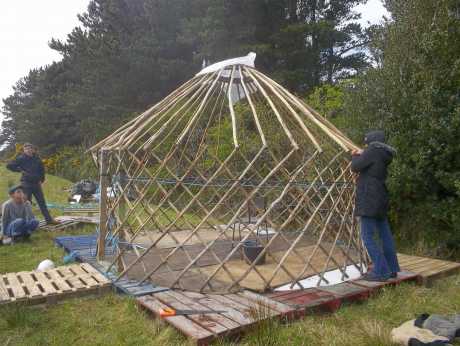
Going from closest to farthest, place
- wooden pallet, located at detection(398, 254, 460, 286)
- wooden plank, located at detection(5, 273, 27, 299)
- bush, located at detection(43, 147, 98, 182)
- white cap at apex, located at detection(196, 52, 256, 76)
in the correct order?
1. wooden plank, located at detection(5, 273, 27, 299)
2. wooden pallet, located at detection(398, 254, 460, 286)
3. white cap at apex, located at detection(196, 52, 256, 76)
4. bush, located at detection(43, 147, 98, 182)

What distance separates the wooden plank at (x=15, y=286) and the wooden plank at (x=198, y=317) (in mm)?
913

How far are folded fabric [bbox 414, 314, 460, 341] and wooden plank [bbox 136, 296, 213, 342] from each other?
1249 millimetres

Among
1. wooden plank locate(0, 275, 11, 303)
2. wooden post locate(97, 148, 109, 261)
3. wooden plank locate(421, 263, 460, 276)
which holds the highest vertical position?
wooden post locate(97, 148, 109, 261)

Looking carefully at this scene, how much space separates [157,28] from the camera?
1187 cm

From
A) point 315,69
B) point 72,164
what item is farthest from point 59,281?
point 72,164

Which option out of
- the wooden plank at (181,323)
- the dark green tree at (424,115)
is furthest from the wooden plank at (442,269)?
the wooden plank at (181,323)

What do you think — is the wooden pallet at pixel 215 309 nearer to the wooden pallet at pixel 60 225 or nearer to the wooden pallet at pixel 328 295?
the wooden pallet at pixel 328 295

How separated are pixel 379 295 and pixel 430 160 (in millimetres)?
1739

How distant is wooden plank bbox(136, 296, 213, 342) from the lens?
7.35 ft

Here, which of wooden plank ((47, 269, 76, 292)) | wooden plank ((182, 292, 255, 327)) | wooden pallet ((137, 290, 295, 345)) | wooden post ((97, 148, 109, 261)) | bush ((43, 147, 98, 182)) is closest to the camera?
wooden pallet ((137, 290, 295, 345))

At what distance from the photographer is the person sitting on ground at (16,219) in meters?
4.83

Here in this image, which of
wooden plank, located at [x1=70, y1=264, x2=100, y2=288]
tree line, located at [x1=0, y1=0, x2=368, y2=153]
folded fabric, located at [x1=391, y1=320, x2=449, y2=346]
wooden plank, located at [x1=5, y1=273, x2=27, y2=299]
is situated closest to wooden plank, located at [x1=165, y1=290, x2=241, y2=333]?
wooden plank, located at [x1=70, y1=264, x2=100, y2=288]

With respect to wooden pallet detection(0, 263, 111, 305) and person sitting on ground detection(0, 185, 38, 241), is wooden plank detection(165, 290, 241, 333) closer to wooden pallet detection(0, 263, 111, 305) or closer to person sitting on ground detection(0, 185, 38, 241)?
wooden pallet detection(0, 263, 111, 305)

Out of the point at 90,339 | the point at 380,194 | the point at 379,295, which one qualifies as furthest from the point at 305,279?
the point at 90,339
